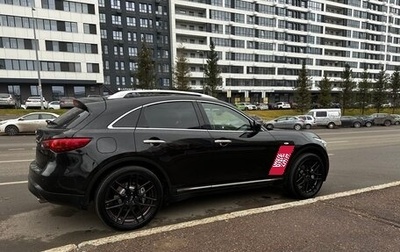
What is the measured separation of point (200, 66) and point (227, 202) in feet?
190

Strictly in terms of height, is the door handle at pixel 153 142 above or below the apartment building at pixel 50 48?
below

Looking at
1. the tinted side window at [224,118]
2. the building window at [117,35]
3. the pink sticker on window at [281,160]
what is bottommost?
the pink sticker on window at [281,160]

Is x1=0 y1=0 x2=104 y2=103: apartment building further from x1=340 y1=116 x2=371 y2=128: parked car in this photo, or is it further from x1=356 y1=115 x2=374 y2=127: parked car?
x1=356 y1=115 x2=374 y2=127: parked car

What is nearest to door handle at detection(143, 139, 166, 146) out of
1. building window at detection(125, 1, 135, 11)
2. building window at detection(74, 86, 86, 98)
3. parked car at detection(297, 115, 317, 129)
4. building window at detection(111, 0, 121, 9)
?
parked car at detection(297, 115, 317, 129)

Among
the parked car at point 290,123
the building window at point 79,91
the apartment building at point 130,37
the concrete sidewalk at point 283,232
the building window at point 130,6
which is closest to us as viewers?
the concrete sidewalk at point 283,232

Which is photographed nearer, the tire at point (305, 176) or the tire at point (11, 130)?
the tire at point (305, 176)

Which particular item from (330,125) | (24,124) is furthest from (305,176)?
(330,125)

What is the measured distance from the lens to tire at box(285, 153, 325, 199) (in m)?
4.79

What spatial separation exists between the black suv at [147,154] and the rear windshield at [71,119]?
0.02 m

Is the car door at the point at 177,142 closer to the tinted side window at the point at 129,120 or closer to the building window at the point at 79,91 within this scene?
the tinted side window at the point at 129,120

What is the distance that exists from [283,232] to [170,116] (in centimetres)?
206

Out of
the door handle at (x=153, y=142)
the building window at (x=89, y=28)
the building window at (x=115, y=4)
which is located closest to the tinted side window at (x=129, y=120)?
the door handle at (x=153, y=142)

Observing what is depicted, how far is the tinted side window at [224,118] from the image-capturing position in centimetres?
428

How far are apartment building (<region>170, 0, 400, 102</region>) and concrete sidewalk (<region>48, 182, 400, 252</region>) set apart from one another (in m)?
54.7
